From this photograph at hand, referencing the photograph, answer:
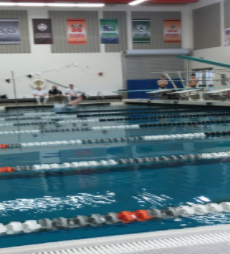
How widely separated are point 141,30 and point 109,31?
1.59 m

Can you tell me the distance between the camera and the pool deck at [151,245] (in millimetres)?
1266

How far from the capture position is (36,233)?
169cm

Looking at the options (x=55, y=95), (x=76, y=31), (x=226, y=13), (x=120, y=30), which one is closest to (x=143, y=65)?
(x=120, y=30)

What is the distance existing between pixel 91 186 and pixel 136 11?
1382 cm

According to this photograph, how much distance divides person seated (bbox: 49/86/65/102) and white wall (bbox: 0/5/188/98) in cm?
94

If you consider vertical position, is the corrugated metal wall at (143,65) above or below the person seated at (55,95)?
above

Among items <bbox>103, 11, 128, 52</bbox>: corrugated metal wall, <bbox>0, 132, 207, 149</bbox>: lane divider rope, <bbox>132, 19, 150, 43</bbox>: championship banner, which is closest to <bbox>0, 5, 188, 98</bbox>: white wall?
<bbox>103, 11, 128, 52</bbox>: corrugated metal wall

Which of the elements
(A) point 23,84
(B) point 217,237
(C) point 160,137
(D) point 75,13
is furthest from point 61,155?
(D) point 75,13

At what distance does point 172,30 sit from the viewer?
1541cm

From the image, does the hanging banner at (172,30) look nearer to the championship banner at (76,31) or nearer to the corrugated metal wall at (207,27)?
the corrugated metal wall at (207,27)

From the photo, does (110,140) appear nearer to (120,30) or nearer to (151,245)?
(151,245)

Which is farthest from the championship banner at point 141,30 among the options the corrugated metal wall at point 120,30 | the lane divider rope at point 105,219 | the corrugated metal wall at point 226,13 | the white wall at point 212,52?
the lane divider rope at point 105,219

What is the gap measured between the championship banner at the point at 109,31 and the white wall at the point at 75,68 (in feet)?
1.23

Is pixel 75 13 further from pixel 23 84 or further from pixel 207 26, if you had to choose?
pixel 207 26
